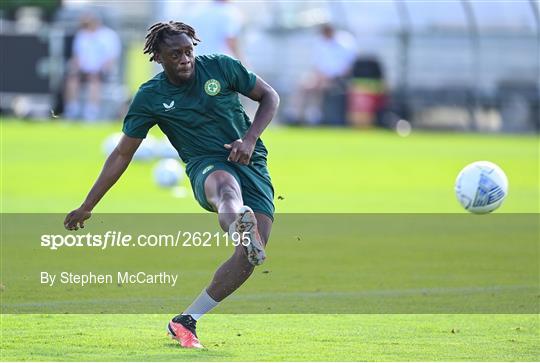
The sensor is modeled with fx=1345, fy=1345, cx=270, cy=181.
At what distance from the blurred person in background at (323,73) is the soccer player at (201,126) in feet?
87.8

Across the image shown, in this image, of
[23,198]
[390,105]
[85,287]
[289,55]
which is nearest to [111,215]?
[23,198]

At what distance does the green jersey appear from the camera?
8812mm

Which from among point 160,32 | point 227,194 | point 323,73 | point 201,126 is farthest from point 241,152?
point 323,73

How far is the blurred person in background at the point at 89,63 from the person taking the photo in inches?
1366

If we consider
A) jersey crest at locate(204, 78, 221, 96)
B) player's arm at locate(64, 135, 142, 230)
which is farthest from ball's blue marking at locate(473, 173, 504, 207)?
player's arm at locate(64, 135, 142, 230)

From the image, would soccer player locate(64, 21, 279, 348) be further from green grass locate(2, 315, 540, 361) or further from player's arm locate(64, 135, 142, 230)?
green grass locate(2, 315, 540, 361)

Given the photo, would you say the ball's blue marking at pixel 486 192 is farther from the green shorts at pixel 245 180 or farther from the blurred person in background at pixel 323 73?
the blurred person in background at pixel 323 73

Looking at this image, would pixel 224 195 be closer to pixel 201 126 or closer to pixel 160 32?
pixel 201 126

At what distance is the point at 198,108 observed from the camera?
884 cm

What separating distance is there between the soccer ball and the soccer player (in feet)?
12.6

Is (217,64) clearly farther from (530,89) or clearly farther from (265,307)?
(530,89)

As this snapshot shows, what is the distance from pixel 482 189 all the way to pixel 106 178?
469 centimetres

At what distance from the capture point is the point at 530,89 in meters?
37.0

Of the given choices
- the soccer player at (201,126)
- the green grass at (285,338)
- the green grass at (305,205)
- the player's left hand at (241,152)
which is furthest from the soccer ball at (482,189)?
the player's left hand at (241,152)
